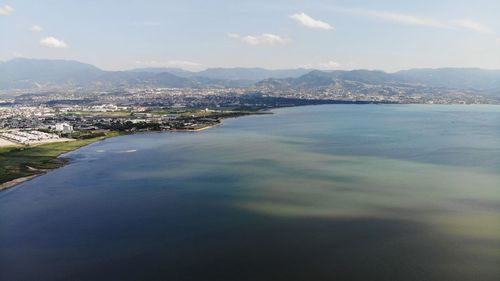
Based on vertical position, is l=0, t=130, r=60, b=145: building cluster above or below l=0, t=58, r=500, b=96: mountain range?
below

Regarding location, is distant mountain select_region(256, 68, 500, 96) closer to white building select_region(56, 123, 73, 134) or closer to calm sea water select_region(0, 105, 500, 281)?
white building select_region(56, 123, 73, 134)

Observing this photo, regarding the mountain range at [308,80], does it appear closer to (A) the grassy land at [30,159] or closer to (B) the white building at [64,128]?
(B) the white building at [64,128]

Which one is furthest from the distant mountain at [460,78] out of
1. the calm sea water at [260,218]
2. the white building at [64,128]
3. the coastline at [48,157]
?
the calm sea water at [260,218]

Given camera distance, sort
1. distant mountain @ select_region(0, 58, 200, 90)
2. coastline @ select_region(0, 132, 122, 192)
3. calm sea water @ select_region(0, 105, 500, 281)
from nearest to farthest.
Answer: calm sea water @ select_region(0, 105, 500, 281)
coastline @ select_region(0, 132, 122, 192)
distant mountain @ select_region(0, 58, 200, 90)

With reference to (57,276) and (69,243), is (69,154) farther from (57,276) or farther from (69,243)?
(57,276)

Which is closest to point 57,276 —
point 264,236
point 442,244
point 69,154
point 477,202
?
point 264,236

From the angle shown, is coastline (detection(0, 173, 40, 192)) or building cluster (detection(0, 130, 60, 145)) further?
building cluster (detection(0, 130, 60, 145))

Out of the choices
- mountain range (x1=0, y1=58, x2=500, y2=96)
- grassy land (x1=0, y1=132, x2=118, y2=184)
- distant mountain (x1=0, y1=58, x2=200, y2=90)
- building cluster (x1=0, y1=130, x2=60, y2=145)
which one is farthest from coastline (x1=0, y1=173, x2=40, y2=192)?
distant mountain (x1=0, y1=58, x2=200, y2=90)

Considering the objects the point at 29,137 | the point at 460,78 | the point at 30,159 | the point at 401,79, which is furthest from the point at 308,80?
the point at 30,159

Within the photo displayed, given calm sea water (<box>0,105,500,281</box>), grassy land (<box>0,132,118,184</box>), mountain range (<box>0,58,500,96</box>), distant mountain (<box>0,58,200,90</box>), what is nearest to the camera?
calm sea water (<box>0,105,500,281</box>)
